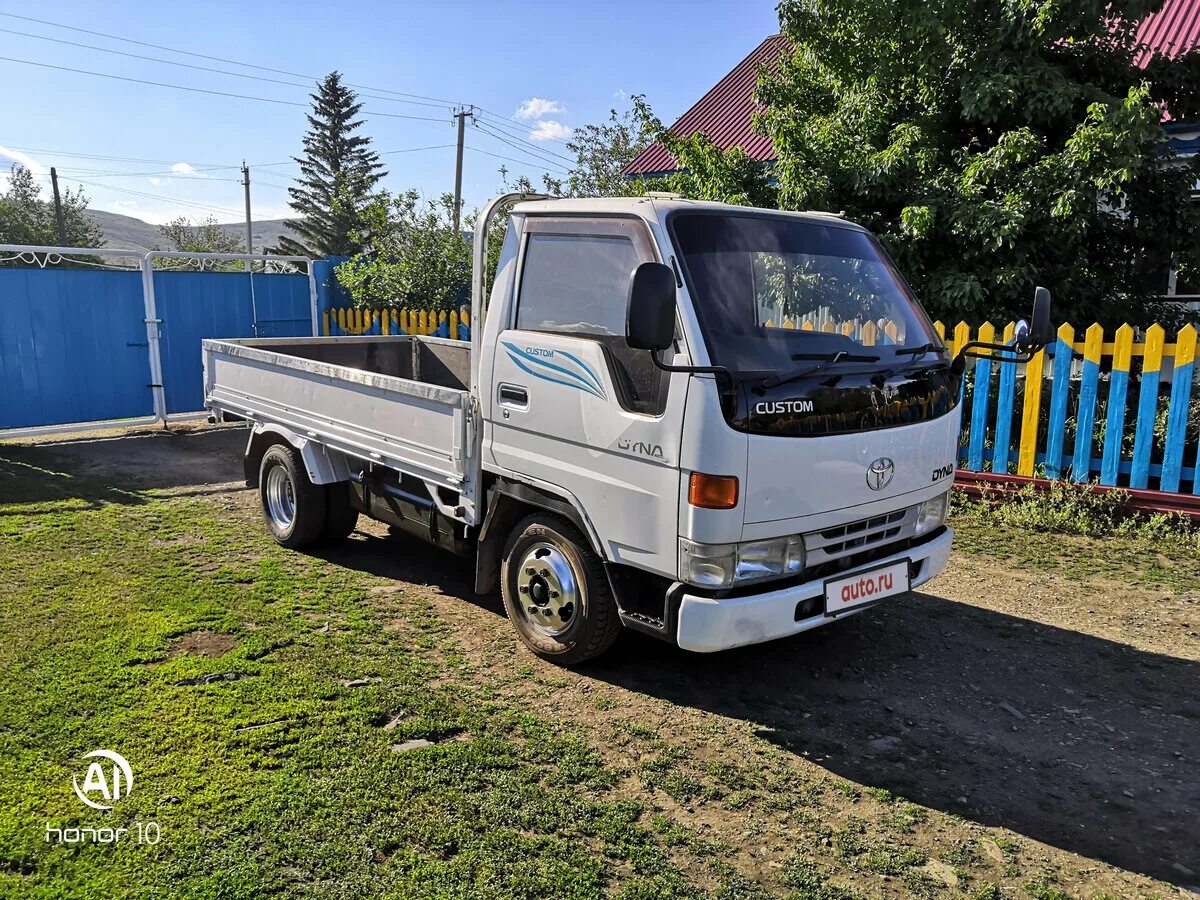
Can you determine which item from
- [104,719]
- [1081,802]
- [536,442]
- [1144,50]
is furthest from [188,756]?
[1144,50]

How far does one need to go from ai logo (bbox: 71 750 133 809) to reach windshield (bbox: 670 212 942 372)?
9.12 ft

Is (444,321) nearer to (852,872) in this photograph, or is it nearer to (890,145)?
(890,145)

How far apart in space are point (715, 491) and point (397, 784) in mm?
1663

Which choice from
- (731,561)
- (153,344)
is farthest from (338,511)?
(153,344)

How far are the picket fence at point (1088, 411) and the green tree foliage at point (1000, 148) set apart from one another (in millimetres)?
948

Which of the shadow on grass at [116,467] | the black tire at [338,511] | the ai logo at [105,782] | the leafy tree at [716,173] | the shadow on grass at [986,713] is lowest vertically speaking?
the shadow on grass at [986,713]

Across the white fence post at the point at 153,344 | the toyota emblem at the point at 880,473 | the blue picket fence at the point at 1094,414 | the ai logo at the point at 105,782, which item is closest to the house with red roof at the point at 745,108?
the blue picket fence at the point at 1094,414

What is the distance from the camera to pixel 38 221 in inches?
2178

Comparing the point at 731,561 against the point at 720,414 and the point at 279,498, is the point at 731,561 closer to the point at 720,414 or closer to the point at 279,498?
the point at 720,414

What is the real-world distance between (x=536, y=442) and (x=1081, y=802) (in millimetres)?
2725

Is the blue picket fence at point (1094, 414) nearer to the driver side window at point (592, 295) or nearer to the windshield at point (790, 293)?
the windshield at point (790, 293)

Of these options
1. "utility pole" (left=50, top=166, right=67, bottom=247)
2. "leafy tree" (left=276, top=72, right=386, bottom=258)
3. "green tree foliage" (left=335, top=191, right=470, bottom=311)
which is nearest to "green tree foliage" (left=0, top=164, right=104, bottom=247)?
"utility pole" (left=50, top=166, right=67, bottom=247)

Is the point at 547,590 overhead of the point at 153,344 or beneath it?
beneath

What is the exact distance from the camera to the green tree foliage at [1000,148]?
25.6 ft
